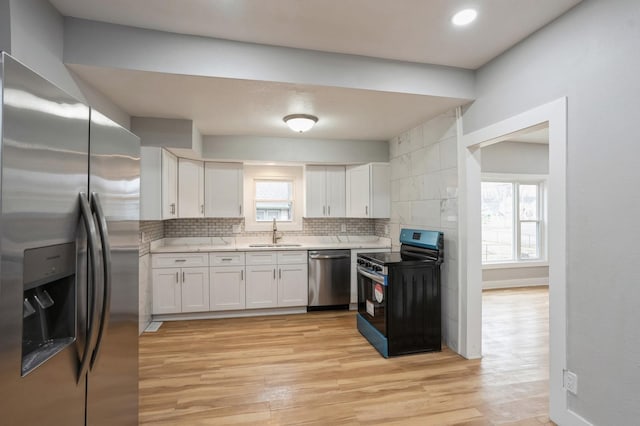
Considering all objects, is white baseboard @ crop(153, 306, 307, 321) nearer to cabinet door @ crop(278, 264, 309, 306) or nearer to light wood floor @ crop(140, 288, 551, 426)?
cabinet door @ crop(278, 264, 309, 306)

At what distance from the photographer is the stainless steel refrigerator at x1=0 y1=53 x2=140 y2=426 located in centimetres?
88

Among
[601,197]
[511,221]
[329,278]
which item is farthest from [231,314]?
[511,221]

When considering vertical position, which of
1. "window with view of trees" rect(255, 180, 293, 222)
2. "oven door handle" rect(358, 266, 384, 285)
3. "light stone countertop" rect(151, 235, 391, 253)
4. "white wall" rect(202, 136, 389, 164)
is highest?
"white wall" rect(202, 136, 389, 164)

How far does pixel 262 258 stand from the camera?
4.24 m

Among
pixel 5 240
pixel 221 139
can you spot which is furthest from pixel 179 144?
pixel 5 240

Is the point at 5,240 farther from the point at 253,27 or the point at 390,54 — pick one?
the point at 390,54

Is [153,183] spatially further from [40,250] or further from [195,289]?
[40,250]

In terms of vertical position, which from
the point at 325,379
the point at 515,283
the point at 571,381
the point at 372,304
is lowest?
the point at 325,379

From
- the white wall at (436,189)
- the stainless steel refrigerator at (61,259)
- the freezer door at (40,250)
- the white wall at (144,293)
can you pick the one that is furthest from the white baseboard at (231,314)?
the freezer door at (40,250)

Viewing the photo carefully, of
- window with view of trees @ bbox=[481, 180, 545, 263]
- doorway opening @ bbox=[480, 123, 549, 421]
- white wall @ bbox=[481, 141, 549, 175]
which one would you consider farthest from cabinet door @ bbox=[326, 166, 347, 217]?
window with view of trees @ bbox=[481, 180, 545, 263]

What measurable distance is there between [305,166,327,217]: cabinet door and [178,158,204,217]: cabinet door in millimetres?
1507

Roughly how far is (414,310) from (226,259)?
2.39 metres

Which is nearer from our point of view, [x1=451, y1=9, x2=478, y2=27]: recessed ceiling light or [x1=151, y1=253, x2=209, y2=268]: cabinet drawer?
[x1=451, y1=9, x2=478, y2=27]: recessed ceiling light

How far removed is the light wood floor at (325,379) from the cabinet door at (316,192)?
5.63 ft
